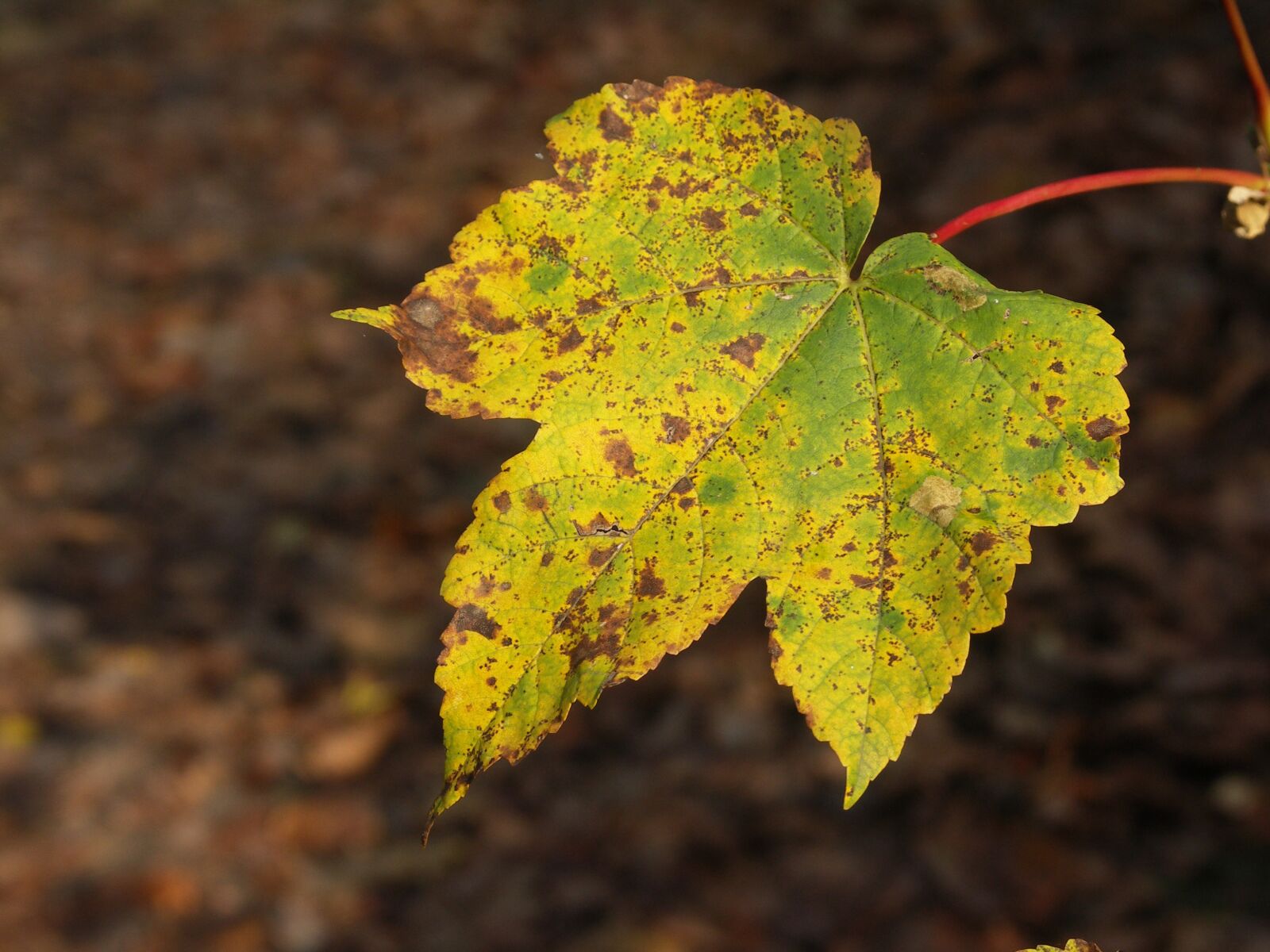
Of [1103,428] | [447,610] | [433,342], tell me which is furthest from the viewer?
[447,610]

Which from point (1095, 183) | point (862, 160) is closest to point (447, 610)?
point (862, 160)

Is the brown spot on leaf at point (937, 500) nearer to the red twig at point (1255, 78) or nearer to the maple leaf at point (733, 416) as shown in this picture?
the maple leaf at point (733, 416)

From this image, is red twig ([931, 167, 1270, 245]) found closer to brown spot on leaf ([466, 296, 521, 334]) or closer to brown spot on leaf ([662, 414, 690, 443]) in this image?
brown spot on leaf ([662, 414, 690, 443])

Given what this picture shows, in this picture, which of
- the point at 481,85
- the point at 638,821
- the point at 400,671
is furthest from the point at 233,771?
the point at 481,85

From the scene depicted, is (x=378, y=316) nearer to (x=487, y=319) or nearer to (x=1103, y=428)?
(x=487, y=319)

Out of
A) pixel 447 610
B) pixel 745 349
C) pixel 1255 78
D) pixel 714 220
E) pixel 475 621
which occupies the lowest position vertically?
pixel 447 610

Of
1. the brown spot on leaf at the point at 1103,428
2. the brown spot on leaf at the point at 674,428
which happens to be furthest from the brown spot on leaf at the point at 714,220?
the brown spot on leaf at the point at 1103,428

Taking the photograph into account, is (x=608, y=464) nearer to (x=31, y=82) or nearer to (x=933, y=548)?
(x=933, y=548)
